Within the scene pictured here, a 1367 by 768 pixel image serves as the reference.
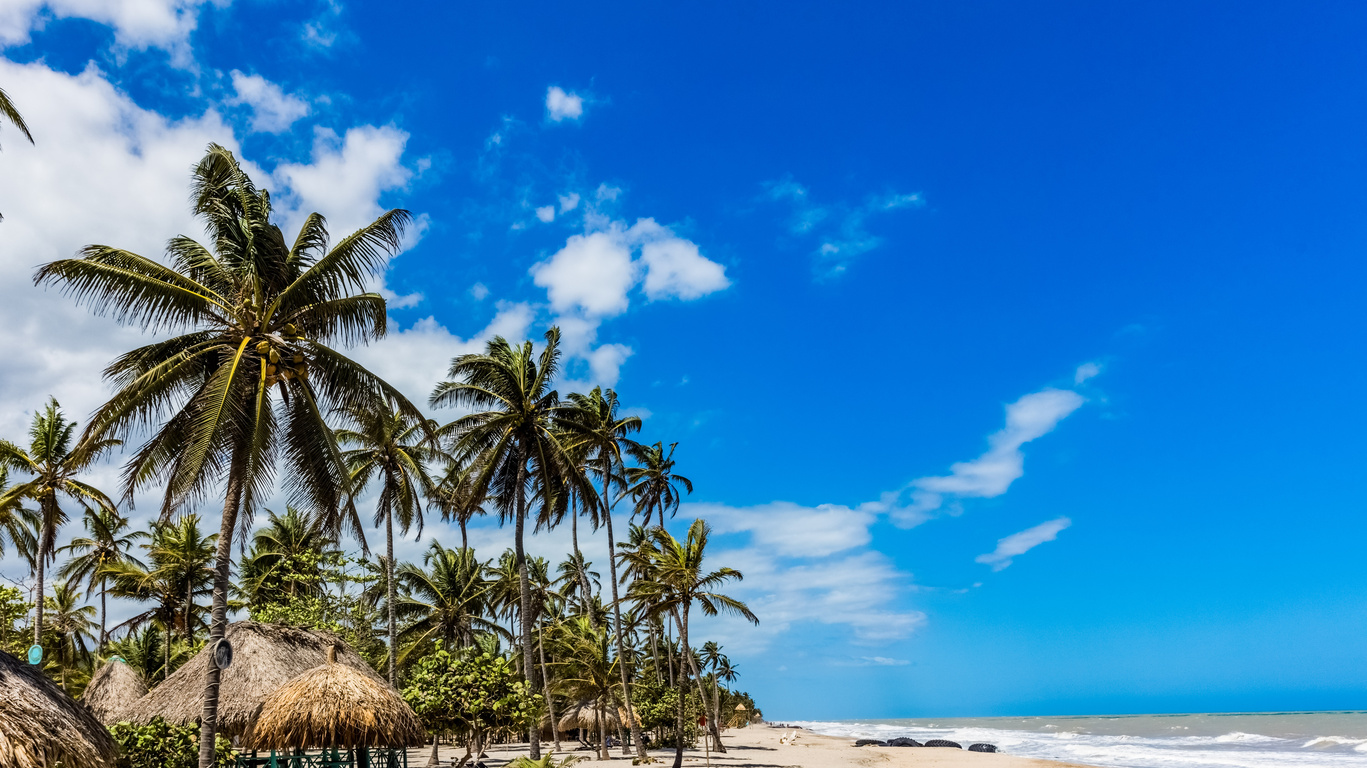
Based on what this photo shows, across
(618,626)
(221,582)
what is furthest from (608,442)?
(221,582)

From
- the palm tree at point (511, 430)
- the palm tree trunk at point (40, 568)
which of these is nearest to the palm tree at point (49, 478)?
the palm tree trunk at point (40, 568)

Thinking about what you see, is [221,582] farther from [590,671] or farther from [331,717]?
[590,671]

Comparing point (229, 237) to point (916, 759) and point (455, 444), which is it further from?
point (916, 759)

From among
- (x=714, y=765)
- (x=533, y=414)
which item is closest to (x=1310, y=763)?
(x=714, y=765)

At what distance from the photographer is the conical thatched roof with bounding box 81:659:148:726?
21875mm

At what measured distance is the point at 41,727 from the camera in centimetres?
925

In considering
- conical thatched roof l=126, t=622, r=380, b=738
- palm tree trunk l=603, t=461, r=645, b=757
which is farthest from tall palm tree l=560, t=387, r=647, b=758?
conical thatched roof l=126, t=622, r=380, b=738

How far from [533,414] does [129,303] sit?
13.4 meters

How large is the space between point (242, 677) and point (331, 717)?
502 cm

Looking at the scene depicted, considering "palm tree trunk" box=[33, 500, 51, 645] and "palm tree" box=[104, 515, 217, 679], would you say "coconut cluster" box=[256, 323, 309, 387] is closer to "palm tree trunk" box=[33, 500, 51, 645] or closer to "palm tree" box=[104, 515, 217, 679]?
"palm tree trunk" box=[33, 500, 51, 645]

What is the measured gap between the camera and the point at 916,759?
140ft

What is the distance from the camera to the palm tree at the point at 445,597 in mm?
39969

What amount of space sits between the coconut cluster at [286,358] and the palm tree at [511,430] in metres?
11.0

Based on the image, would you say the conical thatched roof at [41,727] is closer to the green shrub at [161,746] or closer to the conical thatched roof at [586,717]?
the green shrub at [161,746]
